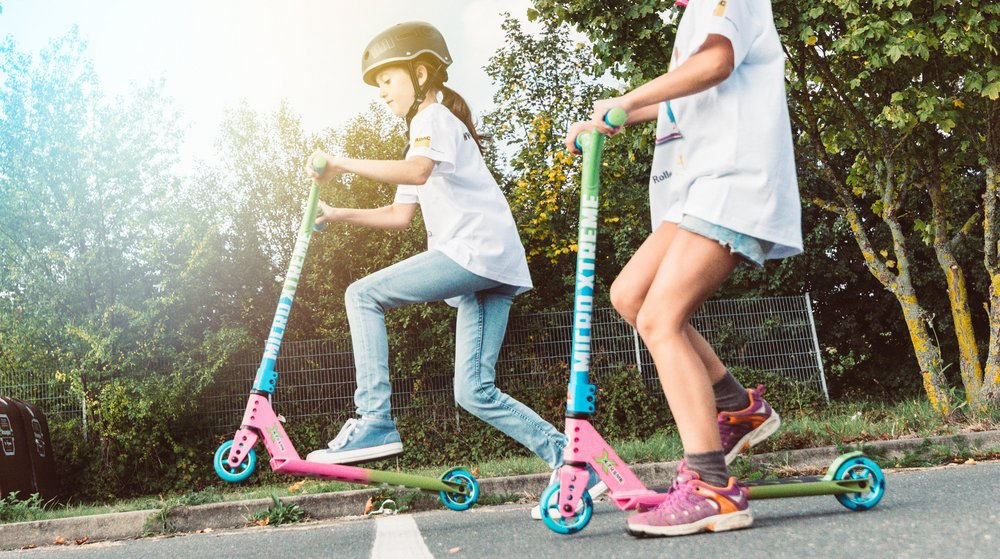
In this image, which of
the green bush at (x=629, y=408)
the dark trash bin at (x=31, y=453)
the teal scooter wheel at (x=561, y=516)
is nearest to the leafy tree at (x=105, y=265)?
the dark trash bin at (x=31, y=453)

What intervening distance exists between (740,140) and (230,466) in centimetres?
239

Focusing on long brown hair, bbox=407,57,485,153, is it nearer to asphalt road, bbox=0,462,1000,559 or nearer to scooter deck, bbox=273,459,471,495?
scooter deck, bbox=273,459,471,495

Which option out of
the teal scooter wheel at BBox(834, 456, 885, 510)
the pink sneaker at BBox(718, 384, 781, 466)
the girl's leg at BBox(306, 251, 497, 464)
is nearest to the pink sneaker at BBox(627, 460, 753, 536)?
the pink sneaker at BBox(718, 384, 781, 466)

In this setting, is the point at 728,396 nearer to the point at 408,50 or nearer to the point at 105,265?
the point at 408,50

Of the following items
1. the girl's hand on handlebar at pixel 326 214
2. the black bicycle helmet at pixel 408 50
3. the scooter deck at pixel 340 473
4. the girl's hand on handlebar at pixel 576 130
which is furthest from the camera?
the girl's hand on handlebar at pixel 326 214

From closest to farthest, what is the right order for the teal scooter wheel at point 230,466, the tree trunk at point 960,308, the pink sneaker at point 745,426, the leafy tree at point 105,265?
the pink sneaker at point 745,426 < the teal scooter wheel at point 230,466 < the tree trunk at point 960,308 < the leafy tree at point 105,265

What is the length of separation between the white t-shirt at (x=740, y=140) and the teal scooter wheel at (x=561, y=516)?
985mm

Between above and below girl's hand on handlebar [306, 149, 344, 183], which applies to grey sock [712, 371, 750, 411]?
below

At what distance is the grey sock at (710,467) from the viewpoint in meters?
2.54

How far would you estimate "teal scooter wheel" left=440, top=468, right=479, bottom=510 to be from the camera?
3721 mm

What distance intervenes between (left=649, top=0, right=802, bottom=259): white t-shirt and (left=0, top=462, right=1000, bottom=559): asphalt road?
88 cm

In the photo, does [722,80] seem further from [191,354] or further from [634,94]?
[191,354]

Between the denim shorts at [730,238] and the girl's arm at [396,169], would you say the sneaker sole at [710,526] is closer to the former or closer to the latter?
the denim shorts at [730,238]

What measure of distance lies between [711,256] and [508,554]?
3.61 ft
